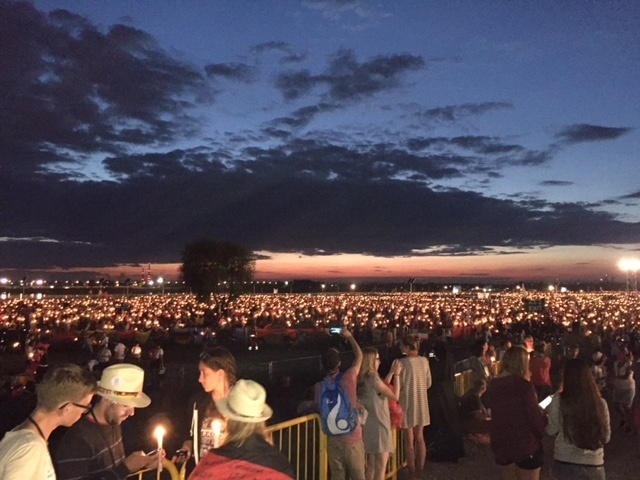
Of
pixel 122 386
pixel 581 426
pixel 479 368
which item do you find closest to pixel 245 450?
pixel 122 386

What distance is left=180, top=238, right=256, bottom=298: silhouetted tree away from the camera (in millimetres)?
63844

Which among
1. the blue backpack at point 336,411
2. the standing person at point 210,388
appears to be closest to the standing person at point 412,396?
the blue backpack at point 336,411

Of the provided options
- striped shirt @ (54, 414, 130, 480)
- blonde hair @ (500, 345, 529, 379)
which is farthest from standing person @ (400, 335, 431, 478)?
striped shirt @ (54, 414, 130, 480)

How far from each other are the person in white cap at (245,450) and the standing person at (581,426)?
2.61 m

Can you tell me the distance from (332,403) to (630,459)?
6.26m

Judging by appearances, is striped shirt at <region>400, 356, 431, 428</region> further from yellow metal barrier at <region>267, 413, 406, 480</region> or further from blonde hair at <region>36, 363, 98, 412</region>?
blonde hair at <region>36, 363, 98, 412</region>

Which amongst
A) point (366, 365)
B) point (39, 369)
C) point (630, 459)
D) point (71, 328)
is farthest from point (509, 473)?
point (71, 328)

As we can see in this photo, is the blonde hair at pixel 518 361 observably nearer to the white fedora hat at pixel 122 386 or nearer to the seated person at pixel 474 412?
the white fedora hat at pixel 122 386

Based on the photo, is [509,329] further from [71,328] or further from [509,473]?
[509,473]

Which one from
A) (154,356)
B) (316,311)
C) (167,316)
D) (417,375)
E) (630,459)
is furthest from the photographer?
(316,311)

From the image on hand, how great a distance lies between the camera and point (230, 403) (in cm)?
293

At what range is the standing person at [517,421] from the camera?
15.9ft

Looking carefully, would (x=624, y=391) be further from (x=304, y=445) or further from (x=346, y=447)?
(x=346, y=447)

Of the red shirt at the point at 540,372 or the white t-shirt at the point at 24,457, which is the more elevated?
the white t-shirt at the point at 24,457
